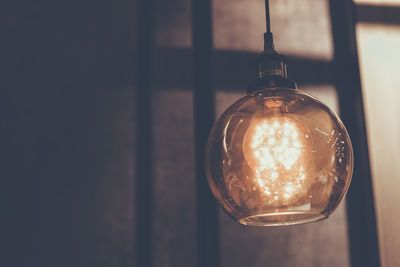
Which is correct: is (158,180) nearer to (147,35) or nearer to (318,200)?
(147,35)

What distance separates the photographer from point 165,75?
4.96ft

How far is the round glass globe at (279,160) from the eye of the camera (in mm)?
620

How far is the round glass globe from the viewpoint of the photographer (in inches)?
24.4

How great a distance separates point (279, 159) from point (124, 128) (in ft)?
2.89

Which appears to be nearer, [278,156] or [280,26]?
[278,156]

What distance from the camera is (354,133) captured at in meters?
1.60

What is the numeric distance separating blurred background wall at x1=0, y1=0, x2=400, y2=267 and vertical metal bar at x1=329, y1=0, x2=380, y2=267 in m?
0.03

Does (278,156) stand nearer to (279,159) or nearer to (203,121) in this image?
(279,159)

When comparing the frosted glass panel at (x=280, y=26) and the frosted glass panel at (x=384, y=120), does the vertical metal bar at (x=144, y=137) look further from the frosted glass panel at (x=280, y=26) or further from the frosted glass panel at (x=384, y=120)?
the frosted glass panel at (x=384, y=120)

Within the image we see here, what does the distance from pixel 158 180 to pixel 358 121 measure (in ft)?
2.78

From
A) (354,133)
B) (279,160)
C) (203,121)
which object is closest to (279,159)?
(279,160)

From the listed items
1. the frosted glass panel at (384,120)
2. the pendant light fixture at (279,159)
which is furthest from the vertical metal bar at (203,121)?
the pendant light fixture at (279,159)

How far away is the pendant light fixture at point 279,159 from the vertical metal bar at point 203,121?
756 millimetres

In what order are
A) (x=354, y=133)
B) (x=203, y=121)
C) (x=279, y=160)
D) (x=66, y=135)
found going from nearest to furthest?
(x=279, y=160) → (x=66, y=135) → (x=203, y=121) → (x=354, y=133)
